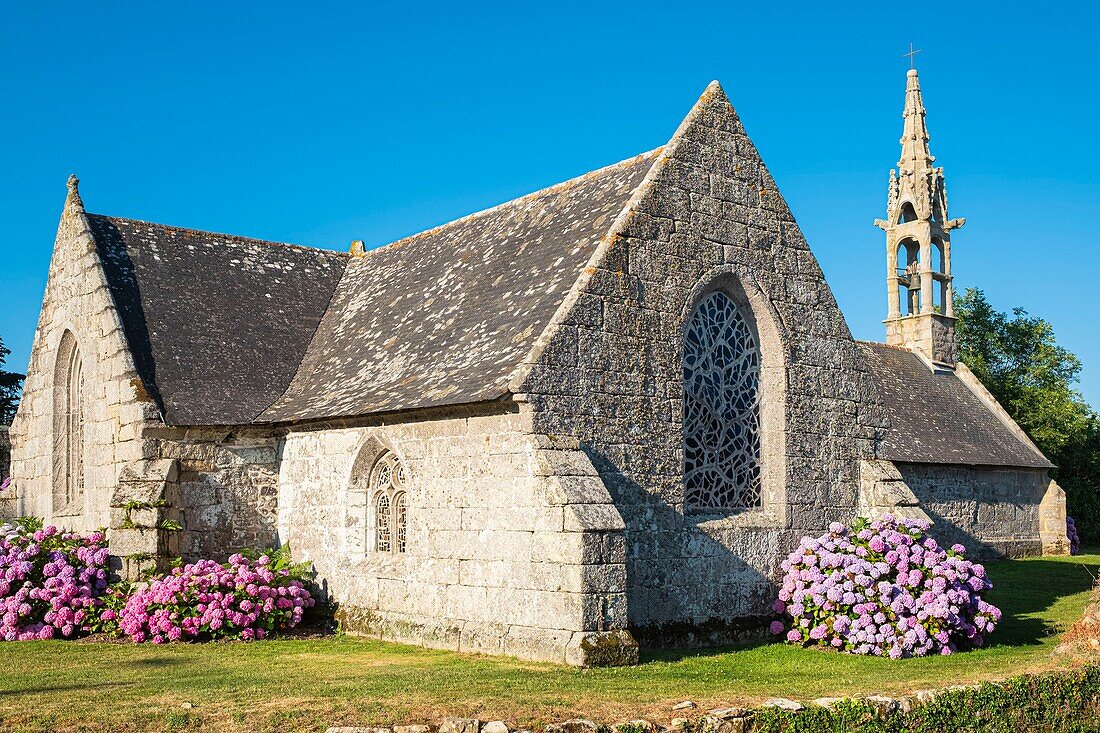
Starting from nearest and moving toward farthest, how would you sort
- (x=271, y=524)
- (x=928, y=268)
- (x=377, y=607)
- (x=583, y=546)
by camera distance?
1. (x=583, y=546)
2. (x=377, y=607)
3. (x=271, y=524)
4. (x=928, y=268)

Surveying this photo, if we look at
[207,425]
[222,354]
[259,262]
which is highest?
[259,262]

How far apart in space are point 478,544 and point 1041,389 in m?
29.1

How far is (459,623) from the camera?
1248 centimetres

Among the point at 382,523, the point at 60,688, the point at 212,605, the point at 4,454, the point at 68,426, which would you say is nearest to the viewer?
the point at 60,688

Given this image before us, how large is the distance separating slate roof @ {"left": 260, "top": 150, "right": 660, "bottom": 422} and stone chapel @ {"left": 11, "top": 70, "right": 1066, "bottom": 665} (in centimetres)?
6

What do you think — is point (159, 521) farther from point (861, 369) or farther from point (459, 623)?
point (861, 369)

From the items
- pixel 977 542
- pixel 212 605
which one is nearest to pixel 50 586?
pixel 212 605

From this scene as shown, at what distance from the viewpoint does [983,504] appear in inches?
1021

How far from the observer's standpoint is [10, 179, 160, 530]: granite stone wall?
15.4 m

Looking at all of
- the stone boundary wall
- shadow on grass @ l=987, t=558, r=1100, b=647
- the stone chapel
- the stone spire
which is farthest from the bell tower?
the stone boundary wall

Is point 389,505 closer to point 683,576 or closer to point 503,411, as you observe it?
point 503,411

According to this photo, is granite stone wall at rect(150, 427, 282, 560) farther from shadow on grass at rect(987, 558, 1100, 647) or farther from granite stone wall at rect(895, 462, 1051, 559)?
granite stone wall at rect(895, 462, 1051, 559)

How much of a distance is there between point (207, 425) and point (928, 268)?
22.9 m

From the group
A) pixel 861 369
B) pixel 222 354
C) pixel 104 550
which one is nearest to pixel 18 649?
pixel 104 550
